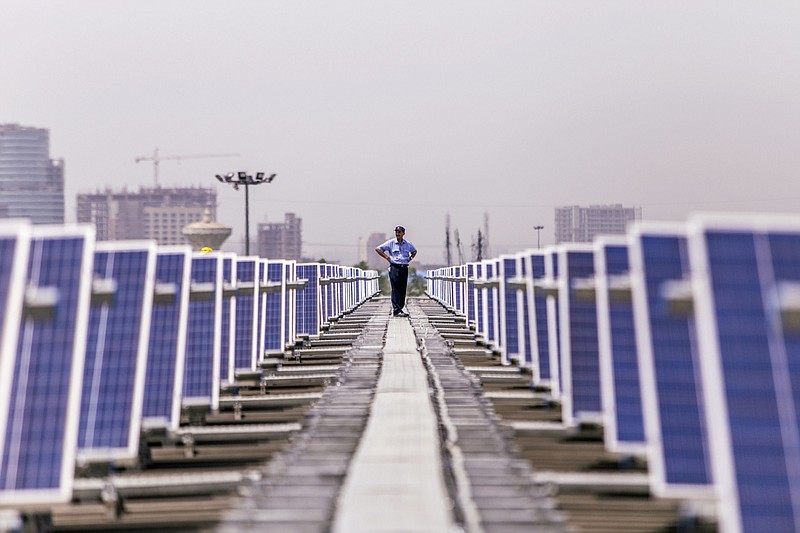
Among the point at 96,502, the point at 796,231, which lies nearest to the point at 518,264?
the point at 96,502

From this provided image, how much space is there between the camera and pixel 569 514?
10844 millimetres

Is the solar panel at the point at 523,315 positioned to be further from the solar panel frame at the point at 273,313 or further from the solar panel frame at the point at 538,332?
the solar panel frame at the point at 273,313

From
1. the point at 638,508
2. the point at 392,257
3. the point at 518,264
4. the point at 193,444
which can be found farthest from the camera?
the point at 392,257

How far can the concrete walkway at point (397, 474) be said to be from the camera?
9336 mm

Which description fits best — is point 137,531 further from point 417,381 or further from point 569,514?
point 417,381

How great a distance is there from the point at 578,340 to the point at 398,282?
22.9 m

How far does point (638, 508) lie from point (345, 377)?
10505 millimetres

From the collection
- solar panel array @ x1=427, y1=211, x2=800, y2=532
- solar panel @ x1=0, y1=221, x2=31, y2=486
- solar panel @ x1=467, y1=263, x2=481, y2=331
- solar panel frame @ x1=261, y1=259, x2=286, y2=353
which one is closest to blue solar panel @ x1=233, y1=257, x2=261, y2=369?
solar panel frame @ x1=261, y1=259, x2=286, y2=353

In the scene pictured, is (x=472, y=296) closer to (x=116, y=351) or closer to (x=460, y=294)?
(x=460, y=294)

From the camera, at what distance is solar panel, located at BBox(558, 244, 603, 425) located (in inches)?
551

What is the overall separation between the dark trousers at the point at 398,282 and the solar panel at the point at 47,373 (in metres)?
25.4

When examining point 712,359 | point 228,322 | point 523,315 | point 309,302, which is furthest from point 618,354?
point 309,302

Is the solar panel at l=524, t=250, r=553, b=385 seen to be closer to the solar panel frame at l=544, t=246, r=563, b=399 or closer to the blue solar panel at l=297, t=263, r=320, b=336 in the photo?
the solar panel frame at l=544, t=246, r=563, b=399

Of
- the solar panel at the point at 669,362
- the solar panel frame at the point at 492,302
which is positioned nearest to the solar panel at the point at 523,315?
the solar panel frame at the point at 492,302
